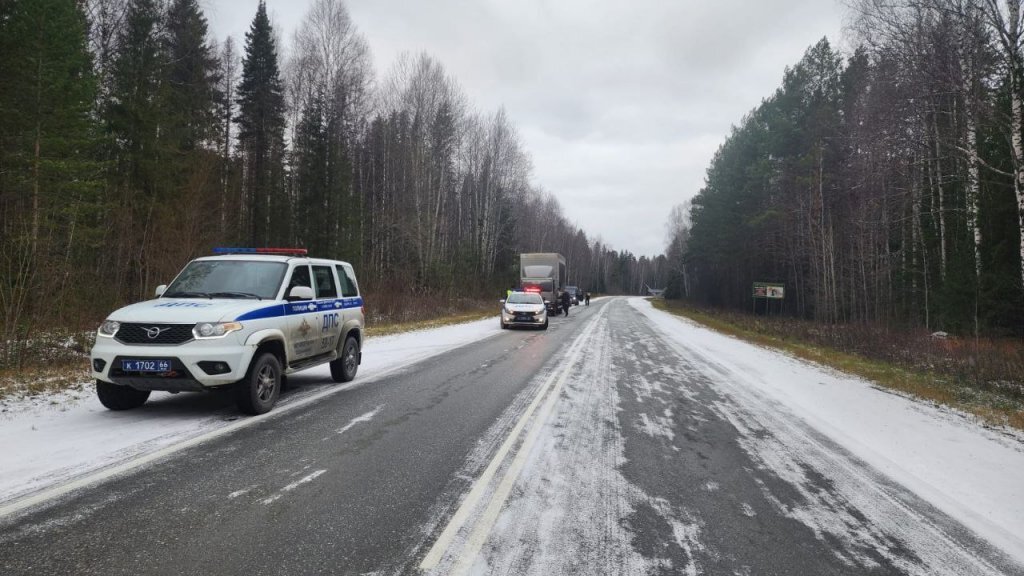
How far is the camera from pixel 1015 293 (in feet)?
51.7

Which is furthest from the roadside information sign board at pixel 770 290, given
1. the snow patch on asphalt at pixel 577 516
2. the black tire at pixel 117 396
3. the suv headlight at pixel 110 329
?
the suv headlight at pixel 110 329

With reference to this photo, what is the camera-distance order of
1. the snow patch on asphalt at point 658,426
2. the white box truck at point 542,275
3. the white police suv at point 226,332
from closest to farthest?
1. the white police suv at point 226,332
2. the snow patch on asphalt at point 658,426
3. the white box truck at point 542,275

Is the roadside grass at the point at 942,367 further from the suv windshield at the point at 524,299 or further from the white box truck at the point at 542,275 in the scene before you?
the white box truck at the point at 542,275

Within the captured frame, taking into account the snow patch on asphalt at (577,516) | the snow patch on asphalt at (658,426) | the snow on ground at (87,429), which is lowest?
the snow patch on asphalt at (658,426)

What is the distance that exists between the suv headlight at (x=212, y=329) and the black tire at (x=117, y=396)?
1.36 meters

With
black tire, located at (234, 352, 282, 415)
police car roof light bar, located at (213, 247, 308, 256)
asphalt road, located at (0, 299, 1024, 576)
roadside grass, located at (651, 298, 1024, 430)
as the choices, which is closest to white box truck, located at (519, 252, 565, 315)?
roadside grass, located at (651, 298, 1024, 430)

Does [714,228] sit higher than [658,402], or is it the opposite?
[714,228]

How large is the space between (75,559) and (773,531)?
4.46m

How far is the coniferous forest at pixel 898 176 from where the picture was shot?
506 inches

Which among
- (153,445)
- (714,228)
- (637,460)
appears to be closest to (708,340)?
(637,460)

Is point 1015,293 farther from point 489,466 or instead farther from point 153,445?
point 153,445

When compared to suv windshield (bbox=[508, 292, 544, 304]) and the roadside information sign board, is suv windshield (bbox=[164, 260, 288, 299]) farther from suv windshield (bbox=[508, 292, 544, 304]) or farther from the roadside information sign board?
the roadside information sign board

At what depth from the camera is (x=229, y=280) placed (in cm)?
680

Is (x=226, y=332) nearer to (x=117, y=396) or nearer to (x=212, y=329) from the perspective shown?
(x=212, y=329)
